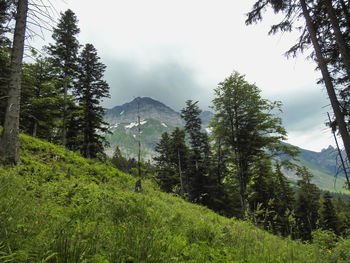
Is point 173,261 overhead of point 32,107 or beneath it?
beneath

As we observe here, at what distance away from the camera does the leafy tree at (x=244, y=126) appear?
43.5 ft

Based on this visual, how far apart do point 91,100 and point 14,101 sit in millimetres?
13873

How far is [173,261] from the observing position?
2.30 metres

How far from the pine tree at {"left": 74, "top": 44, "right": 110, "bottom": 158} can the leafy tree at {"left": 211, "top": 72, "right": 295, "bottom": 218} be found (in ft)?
43.9

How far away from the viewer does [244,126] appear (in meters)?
14.3

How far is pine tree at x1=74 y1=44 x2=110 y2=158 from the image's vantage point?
1898cm

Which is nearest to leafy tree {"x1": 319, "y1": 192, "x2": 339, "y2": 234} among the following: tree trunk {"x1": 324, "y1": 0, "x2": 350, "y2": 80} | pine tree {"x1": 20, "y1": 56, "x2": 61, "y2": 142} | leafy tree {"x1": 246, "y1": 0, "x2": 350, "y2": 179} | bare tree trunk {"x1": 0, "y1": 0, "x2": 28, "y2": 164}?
leafy tree {"x1": 246, "y1": 0, "x2": 350, "y2": 179}

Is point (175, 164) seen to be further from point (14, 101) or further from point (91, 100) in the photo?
point (14, 101)

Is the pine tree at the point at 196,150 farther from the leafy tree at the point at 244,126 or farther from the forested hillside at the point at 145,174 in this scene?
the leafy tree at the point at 244,126

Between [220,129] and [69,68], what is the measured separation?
17.5m

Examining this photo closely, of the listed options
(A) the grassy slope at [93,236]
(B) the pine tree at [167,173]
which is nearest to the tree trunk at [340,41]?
(A) the grassy slope at [93,236]

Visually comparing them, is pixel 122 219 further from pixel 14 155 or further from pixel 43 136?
pixel 43 136

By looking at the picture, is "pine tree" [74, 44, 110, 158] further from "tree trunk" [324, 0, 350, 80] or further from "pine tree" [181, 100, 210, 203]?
"tree trunk" [324, 0, 350, 80]

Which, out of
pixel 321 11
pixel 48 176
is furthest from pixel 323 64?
pixel 48 176
